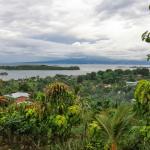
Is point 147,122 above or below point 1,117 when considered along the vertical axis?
above

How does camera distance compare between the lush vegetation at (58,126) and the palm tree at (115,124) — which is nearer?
the palm tree at (115,124)

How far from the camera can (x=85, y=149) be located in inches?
444

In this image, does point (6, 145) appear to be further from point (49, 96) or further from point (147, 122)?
point (147, 122)

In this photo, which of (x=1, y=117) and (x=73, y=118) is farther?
(x=1, y=117)

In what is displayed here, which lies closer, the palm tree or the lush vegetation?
the palm tree

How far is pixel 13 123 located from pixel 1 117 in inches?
31.3

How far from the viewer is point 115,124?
360 inches

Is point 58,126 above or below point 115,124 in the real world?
below

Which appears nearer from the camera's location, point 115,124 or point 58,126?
point 115,124

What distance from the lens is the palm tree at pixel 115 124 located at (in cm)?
905

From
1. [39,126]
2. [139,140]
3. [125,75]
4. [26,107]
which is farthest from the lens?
[125,75]

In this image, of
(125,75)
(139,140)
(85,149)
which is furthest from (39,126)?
(125,75)

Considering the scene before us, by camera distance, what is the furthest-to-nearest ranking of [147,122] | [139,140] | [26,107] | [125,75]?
[125,75] < [26,107] < [139,140] < [147,122]

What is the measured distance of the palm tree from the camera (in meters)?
9.05
